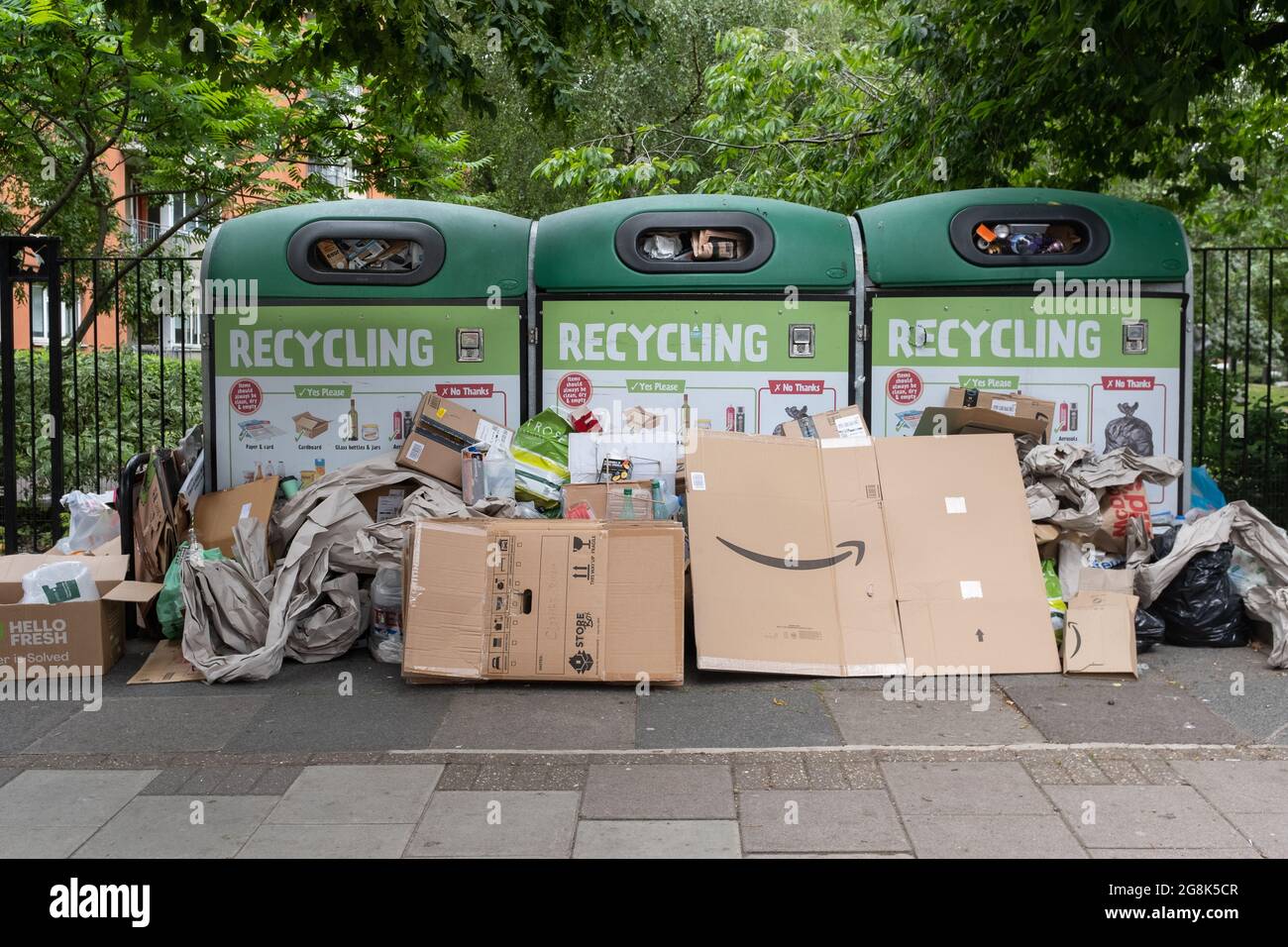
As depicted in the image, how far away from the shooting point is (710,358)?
6188 mm

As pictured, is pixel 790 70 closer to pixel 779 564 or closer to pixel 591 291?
pixel 591 291

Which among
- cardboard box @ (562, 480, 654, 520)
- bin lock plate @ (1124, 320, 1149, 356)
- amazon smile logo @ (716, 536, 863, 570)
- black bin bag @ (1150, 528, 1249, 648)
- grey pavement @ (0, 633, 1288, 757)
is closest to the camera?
grey pavement @ (0, 633, 1288, 757)

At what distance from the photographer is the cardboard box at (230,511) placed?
580 centimetres

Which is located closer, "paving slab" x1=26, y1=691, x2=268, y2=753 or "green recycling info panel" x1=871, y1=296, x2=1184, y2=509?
"paving slab" x1=26, y1=691, x2=268, y2=753

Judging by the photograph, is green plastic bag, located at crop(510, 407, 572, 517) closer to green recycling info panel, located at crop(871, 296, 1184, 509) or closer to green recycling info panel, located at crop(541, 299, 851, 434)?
green recycling info panel, located at crop(541, 299, 851, 434)

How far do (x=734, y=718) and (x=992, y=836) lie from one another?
142cm

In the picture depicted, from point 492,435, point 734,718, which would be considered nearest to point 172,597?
point 492,435

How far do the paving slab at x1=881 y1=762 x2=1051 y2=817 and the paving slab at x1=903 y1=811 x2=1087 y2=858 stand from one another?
57 millimetres

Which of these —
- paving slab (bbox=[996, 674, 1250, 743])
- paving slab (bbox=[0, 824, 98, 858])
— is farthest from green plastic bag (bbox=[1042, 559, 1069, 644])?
paving slab (bbox=[0, 824, 98, 858])

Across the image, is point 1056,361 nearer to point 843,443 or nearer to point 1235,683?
point 843,443

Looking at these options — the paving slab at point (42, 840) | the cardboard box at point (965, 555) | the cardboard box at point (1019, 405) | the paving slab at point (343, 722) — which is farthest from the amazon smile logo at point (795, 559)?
the paving slab at point (42, 840)

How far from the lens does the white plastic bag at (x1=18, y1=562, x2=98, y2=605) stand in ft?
17.4

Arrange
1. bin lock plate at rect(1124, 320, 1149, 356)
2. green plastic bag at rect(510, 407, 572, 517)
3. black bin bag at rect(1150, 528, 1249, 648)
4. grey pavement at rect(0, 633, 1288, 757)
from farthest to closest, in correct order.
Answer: bin lock plate at rect(1124, 320, 1149, 356) < green plastic bag at rect(510, 407, 572, 517) < black bin bag at rect(1150, 528, 1249, 648) < grey pavement at rect(0, 633, 1288, 757)

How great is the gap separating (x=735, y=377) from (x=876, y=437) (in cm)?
86
